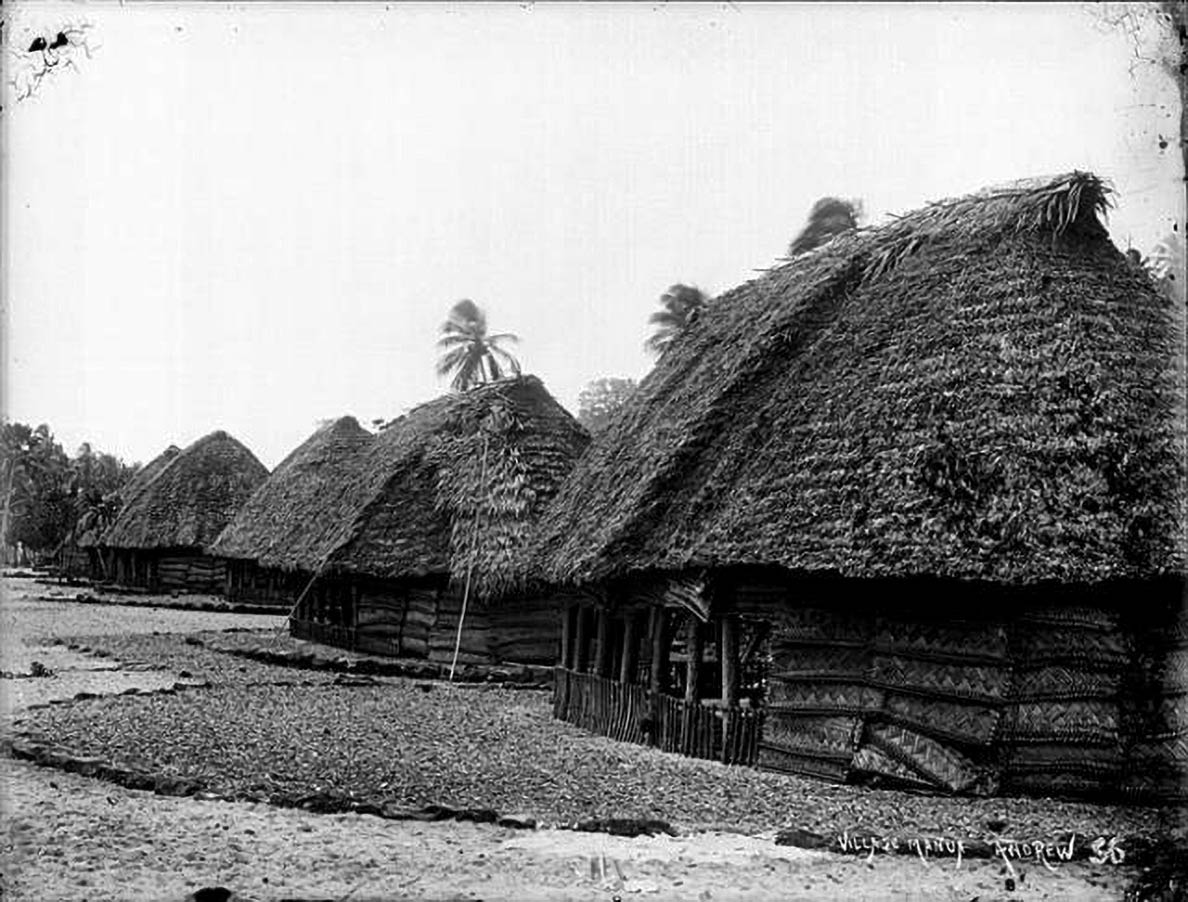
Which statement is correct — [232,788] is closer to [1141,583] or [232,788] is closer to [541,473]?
[1141,583]

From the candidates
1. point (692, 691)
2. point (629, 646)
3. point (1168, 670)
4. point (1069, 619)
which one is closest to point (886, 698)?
point (1069, 619)

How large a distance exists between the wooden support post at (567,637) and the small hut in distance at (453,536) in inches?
135

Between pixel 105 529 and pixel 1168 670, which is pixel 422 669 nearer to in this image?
pixel 1168 670

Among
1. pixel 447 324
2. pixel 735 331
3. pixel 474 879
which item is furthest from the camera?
pixel 447 324

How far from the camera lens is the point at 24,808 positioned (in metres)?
8.94

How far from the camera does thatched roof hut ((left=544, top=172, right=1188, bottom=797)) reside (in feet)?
35.6

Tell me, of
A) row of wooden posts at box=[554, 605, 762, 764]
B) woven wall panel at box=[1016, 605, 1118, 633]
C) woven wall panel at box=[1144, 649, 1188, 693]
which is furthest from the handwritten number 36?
row of wooden posts at box=[554, 605, 762, 764]

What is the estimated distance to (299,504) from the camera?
1357 inches

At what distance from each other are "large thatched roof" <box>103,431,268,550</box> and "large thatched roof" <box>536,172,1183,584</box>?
31.0 meters

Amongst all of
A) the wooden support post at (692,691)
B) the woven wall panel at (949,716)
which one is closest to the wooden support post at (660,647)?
the wooden support post at (692,691)

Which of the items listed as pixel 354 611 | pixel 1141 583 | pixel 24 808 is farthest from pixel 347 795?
pixel 354 611

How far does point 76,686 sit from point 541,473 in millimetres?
9086

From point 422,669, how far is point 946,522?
1256 centimetres

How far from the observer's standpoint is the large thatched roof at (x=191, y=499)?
1705 inches
